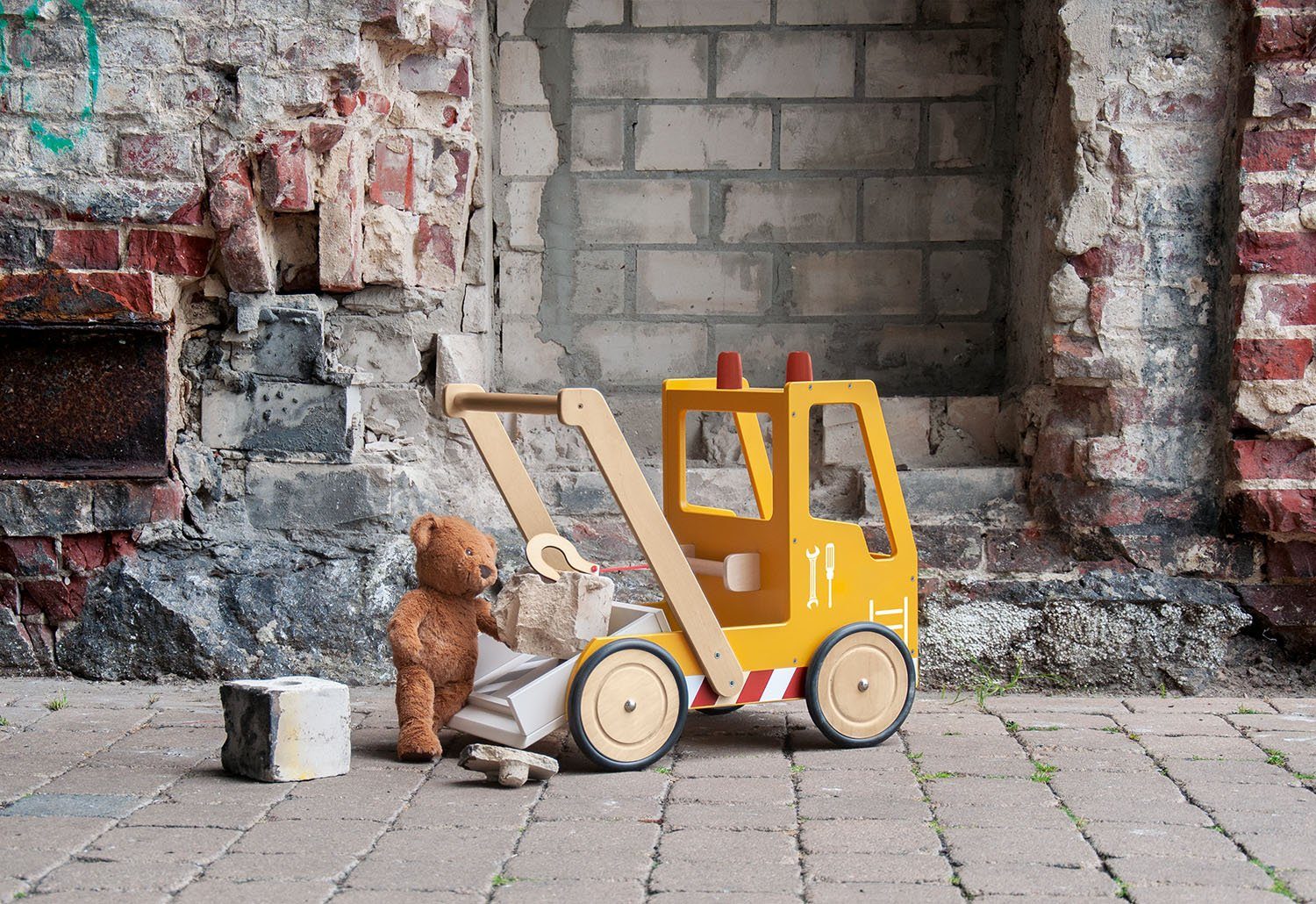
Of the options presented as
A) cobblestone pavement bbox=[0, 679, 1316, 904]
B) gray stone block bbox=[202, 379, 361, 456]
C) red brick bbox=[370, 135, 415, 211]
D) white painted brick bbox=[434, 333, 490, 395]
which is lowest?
cobblestone pavement bbox=[0, 679, 1316, 904]

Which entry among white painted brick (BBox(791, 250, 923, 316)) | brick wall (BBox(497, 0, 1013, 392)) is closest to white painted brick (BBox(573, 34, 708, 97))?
brick wall (BBox(497, 0, 1013, 392))

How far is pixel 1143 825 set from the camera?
2.66 metres

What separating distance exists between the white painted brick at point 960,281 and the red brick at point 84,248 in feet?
8.38

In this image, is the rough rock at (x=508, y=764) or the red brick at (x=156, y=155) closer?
the rough rock at (x=508, y=764)

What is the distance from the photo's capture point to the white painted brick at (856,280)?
15.3ft

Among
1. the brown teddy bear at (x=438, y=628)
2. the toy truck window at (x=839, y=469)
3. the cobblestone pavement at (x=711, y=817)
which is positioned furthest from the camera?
the toy truck window at (x=839, y=469)

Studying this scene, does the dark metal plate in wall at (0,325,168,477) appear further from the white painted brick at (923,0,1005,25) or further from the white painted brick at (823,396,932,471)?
the white painted brick at (923,0,1005,25)

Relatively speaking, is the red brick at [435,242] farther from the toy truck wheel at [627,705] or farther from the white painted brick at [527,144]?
the toy truck wheel at [627,705]

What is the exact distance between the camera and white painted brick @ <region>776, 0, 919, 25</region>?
458 centimetres

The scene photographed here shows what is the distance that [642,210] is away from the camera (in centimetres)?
466

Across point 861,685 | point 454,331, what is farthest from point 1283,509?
point 454,331

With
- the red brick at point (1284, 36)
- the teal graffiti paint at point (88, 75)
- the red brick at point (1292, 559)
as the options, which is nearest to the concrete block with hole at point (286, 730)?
the teal graffiti paint at point (88, 75)

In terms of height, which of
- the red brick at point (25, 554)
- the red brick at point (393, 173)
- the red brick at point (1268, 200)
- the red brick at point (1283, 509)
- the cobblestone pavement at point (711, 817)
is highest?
the red brick at point (393, 173)

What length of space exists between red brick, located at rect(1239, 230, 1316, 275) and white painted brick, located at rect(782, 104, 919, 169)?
1.18 metres
